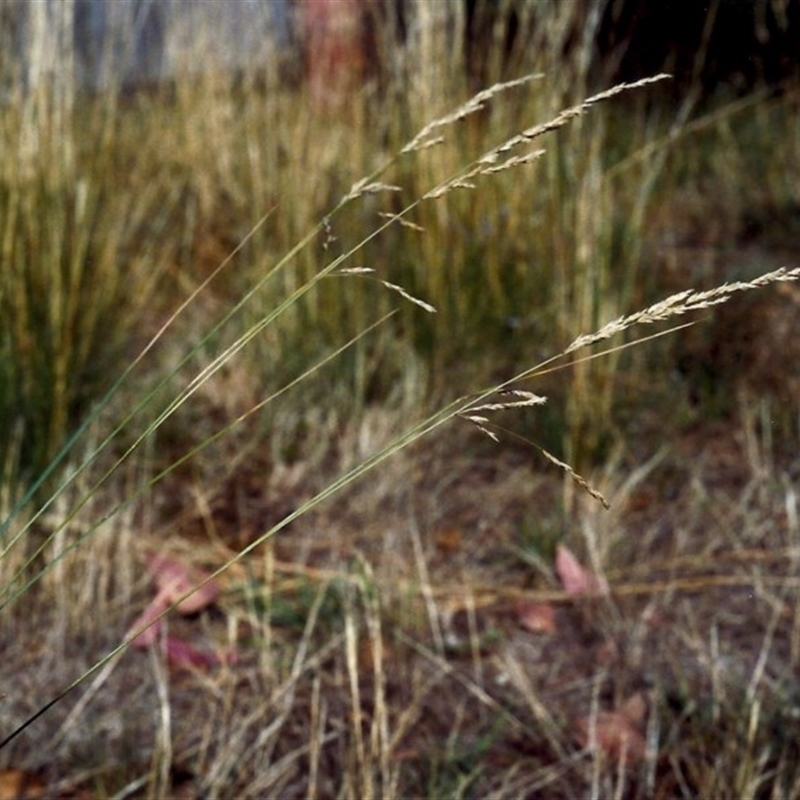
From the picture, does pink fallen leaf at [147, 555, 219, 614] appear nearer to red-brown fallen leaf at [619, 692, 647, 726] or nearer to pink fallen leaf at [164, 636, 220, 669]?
pink fallen leaf at [164, 636, 220, 669]

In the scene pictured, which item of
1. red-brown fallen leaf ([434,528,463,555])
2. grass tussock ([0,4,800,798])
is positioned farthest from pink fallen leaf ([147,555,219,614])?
red-brown fallen leaf ([434,528,463,555])

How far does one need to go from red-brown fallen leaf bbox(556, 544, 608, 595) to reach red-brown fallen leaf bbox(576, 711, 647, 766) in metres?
0.33

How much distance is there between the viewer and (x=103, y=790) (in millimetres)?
1542

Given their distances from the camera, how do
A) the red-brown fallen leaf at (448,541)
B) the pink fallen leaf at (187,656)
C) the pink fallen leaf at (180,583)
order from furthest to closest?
the red-brown fallen leaf at (448,541)
the pink fallen leaf at (180,583)
the pink fallen leaf at (187,656)

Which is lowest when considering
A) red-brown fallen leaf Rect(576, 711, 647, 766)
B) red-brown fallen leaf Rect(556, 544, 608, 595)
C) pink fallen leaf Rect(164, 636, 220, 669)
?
red-brown fallen leaf Rect(556, 544, 608, 595)

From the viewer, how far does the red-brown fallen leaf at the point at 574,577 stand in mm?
2055

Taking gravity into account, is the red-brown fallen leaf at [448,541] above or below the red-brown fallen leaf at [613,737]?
below

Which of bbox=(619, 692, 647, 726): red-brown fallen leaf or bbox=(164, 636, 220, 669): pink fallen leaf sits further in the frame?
bbox=(164, 636, 220, 669): pink fallen leaf

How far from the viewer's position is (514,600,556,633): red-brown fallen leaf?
2012 mm

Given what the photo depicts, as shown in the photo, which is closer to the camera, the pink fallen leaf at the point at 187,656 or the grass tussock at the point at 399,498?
the grass tussock at the point at 399,498

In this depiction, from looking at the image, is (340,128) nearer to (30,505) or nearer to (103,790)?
(30,505)

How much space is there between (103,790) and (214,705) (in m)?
0.21

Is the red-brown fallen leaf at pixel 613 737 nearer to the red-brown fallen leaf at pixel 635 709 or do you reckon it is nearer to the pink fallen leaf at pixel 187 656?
the red-brown fallen leaf at pixel 635 709

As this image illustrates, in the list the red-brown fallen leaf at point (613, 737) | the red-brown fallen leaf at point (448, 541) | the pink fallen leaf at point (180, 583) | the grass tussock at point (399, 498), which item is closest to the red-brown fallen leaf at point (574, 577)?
the grass tussock at point (399, 498)
